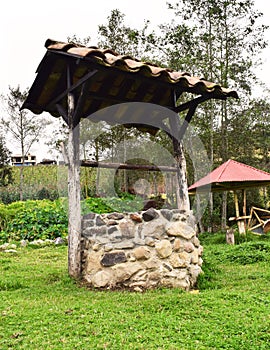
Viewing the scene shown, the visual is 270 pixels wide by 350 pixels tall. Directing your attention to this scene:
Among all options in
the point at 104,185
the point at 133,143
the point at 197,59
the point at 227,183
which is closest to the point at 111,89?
the point at 104,185

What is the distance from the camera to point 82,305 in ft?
13.3

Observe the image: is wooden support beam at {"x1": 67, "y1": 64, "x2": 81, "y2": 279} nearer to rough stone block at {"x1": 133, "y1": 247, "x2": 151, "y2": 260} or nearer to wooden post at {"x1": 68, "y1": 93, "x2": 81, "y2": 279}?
wooden post at {"x1": 68, "y1": 93, "x2": 81, "y2": 279}

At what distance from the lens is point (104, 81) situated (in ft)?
18.8

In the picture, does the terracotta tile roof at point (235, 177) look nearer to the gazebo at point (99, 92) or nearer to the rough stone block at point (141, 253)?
the gazebo at point (99, 92)

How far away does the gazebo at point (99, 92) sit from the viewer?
4.61 metres

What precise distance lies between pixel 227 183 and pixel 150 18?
666cm

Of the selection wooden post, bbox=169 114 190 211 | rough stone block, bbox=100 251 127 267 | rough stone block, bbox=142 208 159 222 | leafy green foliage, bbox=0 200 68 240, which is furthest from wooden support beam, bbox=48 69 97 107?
leafy green foliage, bbox=0 200 68 240

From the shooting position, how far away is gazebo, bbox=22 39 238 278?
4613mm

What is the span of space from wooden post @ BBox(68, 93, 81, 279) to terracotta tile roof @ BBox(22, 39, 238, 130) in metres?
0.29

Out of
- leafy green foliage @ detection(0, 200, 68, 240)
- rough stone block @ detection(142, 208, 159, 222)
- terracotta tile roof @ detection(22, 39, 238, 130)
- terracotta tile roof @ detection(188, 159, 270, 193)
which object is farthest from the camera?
terracotta tile roof @ detection(188, 159, 270, 193)

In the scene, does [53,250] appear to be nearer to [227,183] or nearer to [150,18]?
[227,183]

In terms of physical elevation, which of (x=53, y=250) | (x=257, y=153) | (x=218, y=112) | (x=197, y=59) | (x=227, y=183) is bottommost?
(x=53, y=250)

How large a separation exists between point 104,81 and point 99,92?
34 centimetres

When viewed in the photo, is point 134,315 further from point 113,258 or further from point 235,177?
point 235,177
